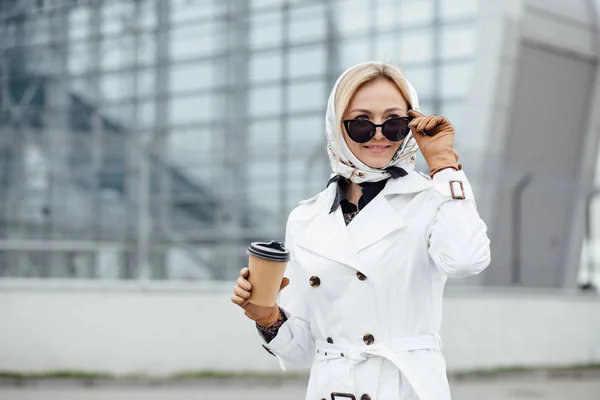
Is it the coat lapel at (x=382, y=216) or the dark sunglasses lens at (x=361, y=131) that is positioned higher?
the dark sunglasses lens at (x=361, y=131)

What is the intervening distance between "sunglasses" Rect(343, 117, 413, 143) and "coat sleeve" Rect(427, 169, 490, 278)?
0.19 metres

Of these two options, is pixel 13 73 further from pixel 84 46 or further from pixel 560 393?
pixel 560 393

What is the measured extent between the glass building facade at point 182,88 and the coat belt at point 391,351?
13937 millimetres

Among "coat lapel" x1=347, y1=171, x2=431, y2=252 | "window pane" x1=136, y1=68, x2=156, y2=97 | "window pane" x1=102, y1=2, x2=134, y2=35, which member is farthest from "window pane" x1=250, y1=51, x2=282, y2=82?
"coat lapel" x1=347, y1=171, x2=431, y2=252

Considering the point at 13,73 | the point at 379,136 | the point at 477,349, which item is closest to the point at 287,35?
the point at 13,73

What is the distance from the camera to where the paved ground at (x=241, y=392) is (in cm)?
862

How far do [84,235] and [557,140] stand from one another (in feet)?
34.3

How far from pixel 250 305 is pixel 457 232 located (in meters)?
0.54

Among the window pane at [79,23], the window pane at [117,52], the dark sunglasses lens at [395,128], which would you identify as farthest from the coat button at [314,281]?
the window pane at [79,23]

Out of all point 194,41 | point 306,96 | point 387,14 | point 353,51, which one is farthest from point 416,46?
point 194,41

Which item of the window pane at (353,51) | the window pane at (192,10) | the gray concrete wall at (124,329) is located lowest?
the gray concrete wall at (124,329)

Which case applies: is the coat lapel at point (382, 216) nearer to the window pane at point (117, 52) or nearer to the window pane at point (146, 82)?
the window pane at point (146, 82)

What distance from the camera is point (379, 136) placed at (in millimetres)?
2541

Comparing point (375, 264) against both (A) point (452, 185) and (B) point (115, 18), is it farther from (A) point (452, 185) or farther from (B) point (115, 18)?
(B) point (115, 18)
